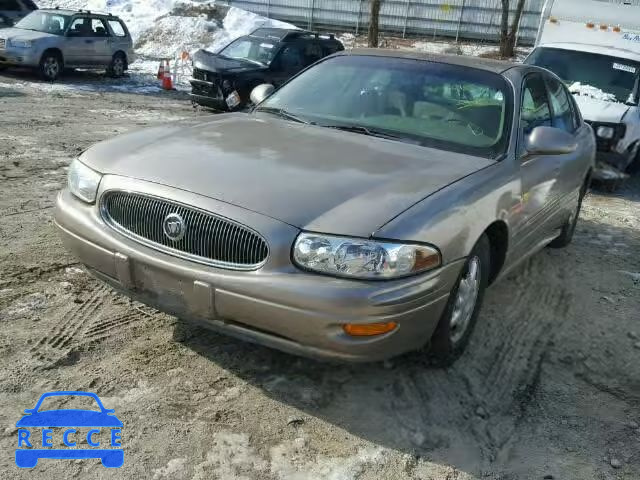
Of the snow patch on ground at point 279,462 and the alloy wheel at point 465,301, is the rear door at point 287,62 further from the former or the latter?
the snow patch on ground at point 279,462

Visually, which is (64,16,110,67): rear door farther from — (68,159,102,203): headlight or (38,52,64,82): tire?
(68,159,102,203): headlight

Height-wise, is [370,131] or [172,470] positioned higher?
[370,131]

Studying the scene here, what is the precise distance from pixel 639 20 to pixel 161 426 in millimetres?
10381

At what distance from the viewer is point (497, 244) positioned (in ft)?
12.8

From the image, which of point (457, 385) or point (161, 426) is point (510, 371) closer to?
point (457, 385)

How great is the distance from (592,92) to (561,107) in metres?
4.62

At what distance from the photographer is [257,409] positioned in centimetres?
308

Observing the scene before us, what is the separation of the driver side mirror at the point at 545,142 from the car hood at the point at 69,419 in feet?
9.41

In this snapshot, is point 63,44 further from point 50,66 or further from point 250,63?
point 250,63

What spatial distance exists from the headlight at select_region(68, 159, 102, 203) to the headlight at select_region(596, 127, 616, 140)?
7249 mm

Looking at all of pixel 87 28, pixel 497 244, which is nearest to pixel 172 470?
pixel 497 244

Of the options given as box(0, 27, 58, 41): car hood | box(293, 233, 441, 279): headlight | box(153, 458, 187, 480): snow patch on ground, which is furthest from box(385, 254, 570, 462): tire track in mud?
box(0, 27, 58, 41): car hood

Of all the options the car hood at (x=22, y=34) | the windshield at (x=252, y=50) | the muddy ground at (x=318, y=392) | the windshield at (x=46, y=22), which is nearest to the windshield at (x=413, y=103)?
the muddy ground at (x=318, y=392)

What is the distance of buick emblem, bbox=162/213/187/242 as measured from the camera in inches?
117
